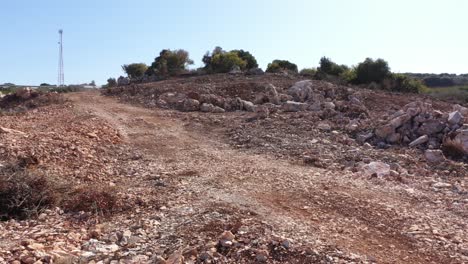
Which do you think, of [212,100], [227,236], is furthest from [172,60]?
[227,236]

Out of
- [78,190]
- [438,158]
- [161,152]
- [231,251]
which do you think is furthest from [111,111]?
[231,251]

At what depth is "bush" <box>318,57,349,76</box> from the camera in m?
26.1

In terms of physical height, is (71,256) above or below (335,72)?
below

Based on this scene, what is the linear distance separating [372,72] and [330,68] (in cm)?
427

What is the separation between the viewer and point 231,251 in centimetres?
397

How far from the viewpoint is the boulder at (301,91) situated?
15176mm

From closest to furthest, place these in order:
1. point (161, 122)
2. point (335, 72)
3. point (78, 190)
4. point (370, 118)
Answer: point (78, 190) < point (370, 118) < point (161, 122) < point (335, 72)

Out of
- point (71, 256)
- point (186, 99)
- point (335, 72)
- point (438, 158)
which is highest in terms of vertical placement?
point (335, 72)

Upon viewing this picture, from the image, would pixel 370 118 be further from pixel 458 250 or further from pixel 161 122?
pixel 458 250

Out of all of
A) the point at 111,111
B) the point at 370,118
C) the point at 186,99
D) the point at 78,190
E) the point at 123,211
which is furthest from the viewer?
the point at 186,99

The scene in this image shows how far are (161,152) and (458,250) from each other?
5.60 meters

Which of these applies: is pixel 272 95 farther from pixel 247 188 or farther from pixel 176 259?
pixel 176 259

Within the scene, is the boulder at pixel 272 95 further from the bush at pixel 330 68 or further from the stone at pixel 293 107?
the bush at pixel 330 68

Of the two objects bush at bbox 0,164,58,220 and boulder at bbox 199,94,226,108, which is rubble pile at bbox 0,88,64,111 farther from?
bush at bbox 0,164,58,220
